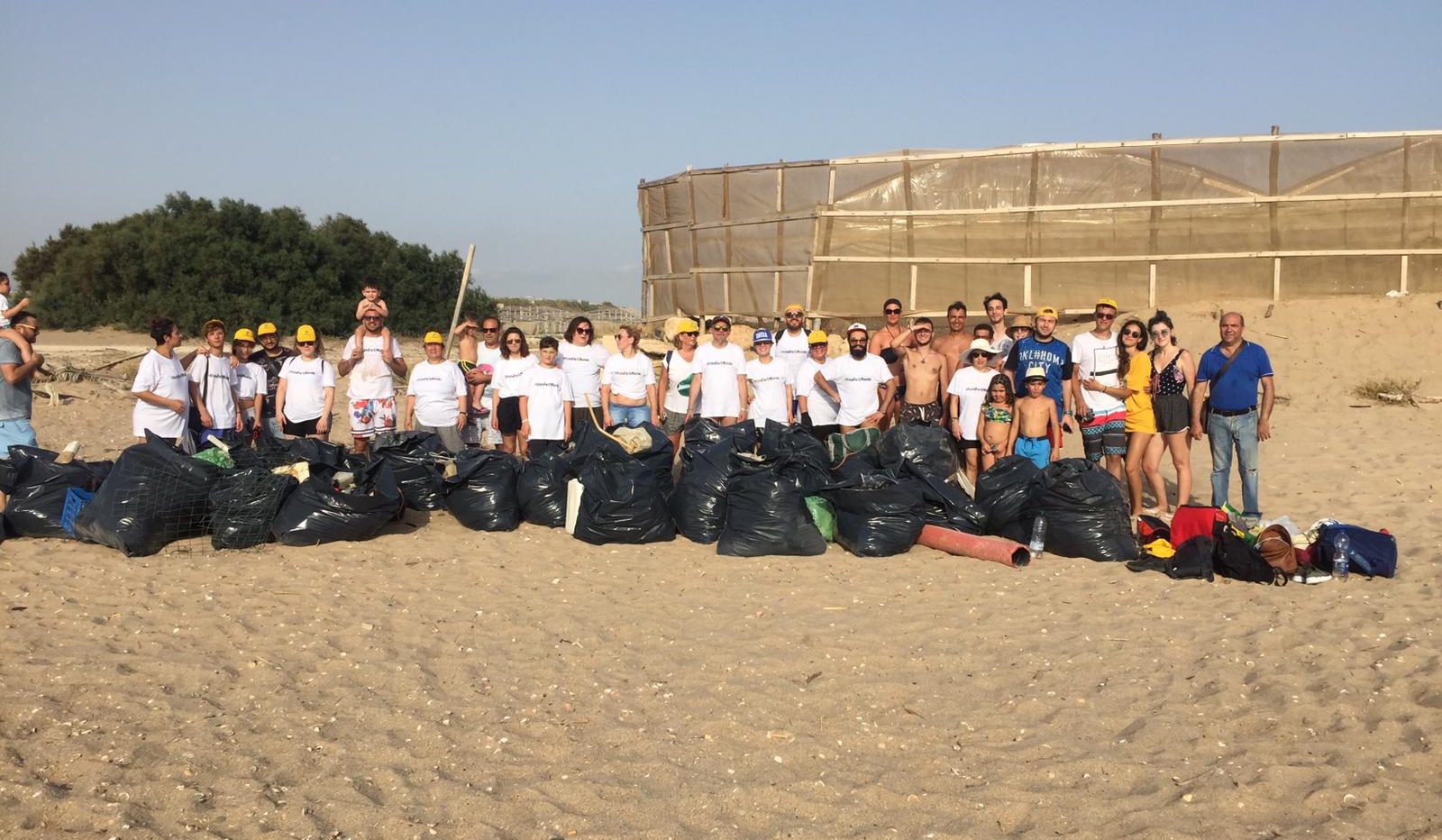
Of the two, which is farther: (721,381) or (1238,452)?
(721,381)

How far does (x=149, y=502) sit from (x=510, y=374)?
2808 mm

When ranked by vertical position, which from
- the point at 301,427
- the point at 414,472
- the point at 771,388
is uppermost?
the point at 771,388

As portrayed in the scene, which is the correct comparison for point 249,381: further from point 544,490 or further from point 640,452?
point 640,452

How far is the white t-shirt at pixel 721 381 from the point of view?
8.62m

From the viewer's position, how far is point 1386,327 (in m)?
15.4

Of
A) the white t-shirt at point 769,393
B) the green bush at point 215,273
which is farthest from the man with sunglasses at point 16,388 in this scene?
the green bush at point 215,273

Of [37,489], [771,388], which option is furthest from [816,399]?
[37,489]

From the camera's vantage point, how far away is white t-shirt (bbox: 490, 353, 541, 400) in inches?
344

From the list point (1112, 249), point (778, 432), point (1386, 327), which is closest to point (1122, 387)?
point (778, 432)

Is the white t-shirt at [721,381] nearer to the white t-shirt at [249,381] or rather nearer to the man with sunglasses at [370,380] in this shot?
the man with sunglasses at [370,380]

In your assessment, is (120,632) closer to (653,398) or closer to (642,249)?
(653,398)

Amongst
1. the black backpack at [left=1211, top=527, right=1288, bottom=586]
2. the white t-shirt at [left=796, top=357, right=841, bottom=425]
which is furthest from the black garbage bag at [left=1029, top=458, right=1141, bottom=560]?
the white t-shirt at [left=796, top=357, right=841, bottom=425]

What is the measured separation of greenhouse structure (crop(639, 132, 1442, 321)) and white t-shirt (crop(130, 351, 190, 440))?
13396mm

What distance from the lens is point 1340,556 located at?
20.5 feet
